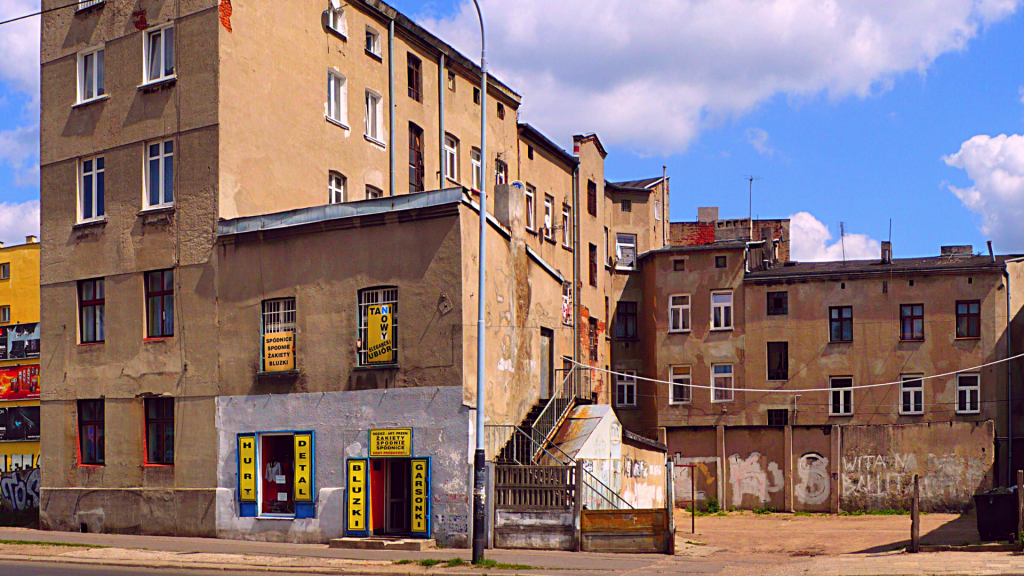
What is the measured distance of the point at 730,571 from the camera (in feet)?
65.8

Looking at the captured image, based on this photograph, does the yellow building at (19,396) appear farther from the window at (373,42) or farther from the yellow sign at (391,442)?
the yellow sign at (391,442)

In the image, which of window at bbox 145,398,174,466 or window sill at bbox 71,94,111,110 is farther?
window sill at bbox 71,94,111,110

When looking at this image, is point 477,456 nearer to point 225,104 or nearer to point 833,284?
point 225,104

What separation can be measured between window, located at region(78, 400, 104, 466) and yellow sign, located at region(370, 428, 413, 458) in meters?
9.32

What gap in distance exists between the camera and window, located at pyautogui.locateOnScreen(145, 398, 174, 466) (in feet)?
93.7

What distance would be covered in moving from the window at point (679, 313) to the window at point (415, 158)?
17760mm

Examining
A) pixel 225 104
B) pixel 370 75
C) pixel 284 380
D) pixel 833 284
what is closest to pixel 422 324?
pixel 284 380

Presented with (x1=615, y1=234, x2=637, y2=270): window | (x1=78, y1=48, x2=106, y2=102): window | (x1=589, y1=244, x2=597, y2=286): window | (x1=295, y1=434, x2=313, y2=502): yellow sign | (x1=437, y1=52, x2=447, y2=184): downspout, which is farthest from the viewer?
(x1=615, y1=234, x2=637, y2=270): window

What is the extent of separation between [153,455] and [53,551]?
5689 mm

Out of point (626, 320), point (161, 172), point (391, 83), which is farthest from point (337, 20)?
point (626, 320)

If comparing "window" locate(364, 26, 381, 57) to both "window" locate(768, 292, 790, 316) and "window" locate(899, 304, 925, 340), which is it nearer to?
"window" locate(768, 292, 790, 316)

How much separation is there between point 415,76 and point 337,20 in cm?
437

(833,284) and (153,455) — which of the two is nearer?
(153,455)

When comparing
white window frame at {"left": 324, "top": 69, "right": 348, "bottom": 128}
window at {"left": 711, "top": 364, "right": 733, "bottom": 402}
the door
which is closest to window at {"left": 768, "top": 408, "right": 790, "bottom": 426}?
window at {"left": 711, "top": 364, "right": 733, "bottom": 402}
